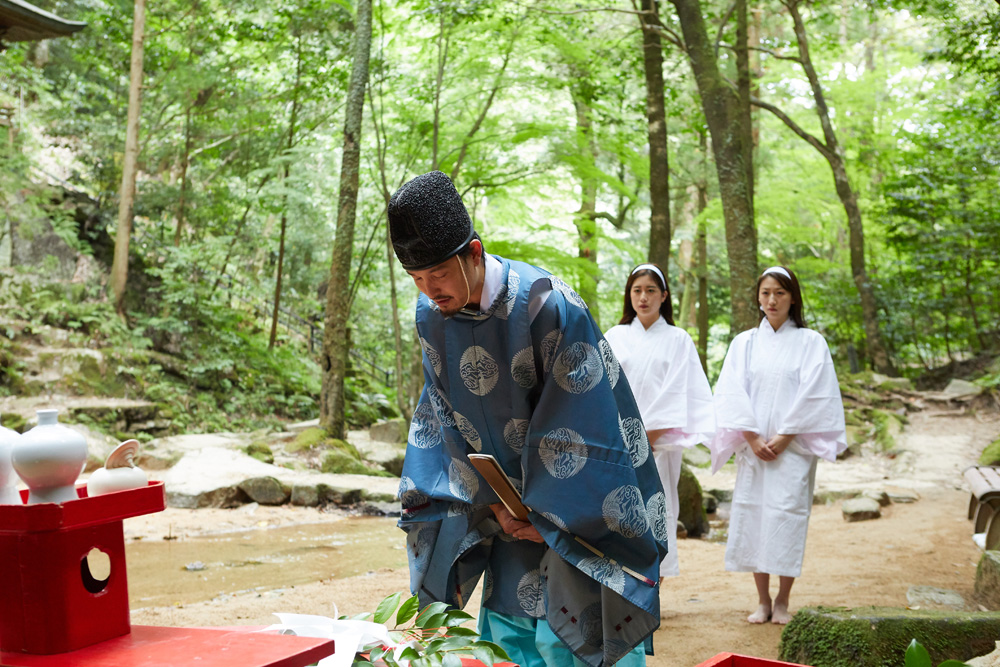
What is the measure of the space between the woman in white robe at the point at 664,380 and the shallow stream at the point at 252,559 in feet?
8.45

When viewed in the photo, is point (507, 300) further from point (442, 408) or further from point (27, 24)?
point (27, 24)

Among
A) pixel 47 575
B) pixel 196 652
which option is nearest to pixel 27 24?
pixel 47 575

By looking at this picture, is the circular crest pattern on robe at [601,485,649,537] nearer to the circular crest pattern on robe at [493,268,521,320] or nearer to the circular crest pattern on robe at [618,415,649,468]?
the circular crest pattern on robe at [618,415,649,468]

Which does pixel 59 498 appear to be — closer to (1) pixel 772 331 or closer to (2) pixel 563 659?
(2) pixel 563 659

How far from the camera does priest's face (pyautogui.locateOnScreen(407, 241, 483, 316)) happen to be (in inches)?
76.0

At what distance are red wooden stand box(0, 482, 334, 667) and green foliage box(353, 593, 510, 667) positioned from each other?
169 mm

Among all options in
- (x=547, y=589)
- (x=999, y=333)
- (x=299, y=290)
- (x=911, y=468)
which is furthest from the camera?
(x=299, y=290)

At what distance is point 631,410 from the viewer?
2.09 meters

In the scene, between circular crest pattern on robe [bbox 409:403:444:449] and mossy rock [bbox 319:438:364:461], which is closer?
circular crest pattern on robe [bbox 409:403:444:449]

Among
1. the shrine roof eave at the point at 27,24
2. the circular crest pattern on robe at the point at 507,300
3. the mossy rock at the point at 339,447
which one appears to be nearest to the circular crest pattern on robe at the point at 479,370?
the circular crest pattern on robe at the point at 507,300

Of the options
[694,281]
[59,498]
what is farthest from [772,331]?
[694,281]

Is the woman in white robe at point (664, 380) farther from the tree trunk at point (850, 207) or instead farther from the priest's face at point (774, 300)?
the tree trunk at point (850, 207)

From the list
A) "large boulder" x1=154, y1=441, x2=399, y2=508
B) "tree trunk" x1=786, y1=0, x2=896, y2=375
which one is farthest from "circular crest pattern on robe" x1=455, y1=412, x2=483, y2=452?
"tree trunk" x1=786, y1=0, x2=896, y2=375

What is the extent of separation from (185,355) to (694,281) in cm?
1165
